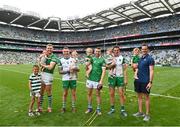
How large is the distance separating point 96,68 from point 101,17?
216ft

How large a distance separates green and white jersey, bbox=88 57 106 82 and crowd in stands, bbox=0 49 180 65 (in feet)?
173

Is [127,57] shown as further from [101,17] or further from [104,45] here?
[104,45]

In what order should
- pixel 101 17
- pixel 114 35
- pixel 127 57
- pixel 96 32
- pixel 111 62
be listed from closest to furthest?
pixel 111 62 → pixel 101 17 → pixel 127 57 → pixel 114 35 → pixel 96 32

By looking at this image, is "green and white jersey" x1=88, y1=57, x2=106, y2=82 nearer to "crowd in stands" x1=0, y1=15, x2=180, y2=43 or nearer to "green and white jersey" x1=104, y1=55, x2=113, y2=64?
"green and white jersey" x1=104, y1=55, x2=113, y2=64

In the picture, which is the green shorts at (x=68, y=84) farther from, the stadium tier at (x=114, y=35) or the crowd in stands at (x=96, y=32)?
the crowd in stands at (x=96, y=32)

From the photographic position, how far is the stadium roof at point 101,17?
199 ft

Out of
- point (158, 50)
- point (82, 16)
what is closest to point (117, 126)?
point (158, 50)

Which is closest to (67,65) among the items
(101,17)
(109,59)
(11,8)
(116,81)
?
(109,59)

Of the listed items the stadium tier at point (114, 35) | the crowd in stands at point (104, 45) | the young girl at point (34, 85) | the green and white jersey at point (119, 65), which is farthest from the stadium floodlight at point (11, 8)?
the green and white jersey at point (119, 65)

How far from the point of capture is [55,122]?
27.2 feet

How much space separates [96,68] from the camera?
930 centimetres

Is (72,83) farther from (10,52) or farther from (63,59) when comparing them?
(10,52)

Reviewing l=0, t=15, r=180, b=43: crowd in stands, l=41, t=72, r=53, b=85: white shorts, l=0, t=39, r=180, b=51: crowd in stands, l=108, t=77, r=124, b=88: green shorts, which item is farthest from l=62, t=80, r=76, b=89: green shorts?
l=0, t=15, r=180, b=43: crowd in stands

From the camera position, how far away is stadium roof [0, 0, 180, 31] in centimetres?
6074
